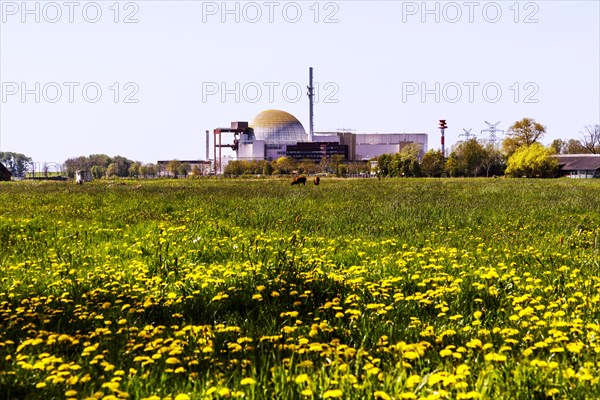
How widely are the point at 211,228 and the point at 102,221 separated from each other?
4115 millimetres

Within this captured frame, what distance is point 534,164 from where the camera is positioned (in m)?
92.6

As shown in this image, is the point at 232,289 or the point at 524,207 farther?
the point at 524,207

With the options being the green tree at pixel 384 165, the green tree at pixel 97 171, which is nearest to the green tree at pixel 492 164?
the green tree at pixel 384 165

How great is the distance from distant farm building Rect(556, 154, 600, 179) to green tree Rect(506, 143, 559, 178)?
1170 centimetres

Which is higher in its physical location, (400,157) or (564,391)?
(400,157)

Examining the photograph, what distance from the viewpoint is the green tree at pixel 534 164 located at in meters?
92.7

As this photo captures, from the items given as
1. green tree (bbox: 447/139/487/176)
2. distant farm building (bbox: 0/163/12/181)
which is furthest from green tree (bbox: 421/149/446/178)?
distant farm building (bbox: 0/163/12/181)

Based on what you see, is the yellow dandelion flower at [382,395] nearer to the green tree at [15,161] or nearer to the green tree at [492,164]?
the green tree at [492,164]

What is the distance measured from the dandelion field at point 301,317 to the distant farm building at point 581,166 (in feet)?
343

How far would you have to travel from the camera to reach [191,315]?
639 centimetres

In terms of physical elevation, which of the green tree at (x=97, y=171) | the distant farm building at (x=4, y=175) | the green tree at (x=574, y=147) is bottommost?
the distant farm building at (x=4, y=175)

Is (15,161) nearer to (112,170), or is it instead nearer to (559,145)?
(112,170)

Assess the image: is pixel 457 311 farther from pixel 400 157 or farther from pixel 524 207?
pixel 400 157

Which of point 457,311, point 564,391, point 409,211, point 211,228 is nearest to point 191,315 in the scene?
point 457,311
